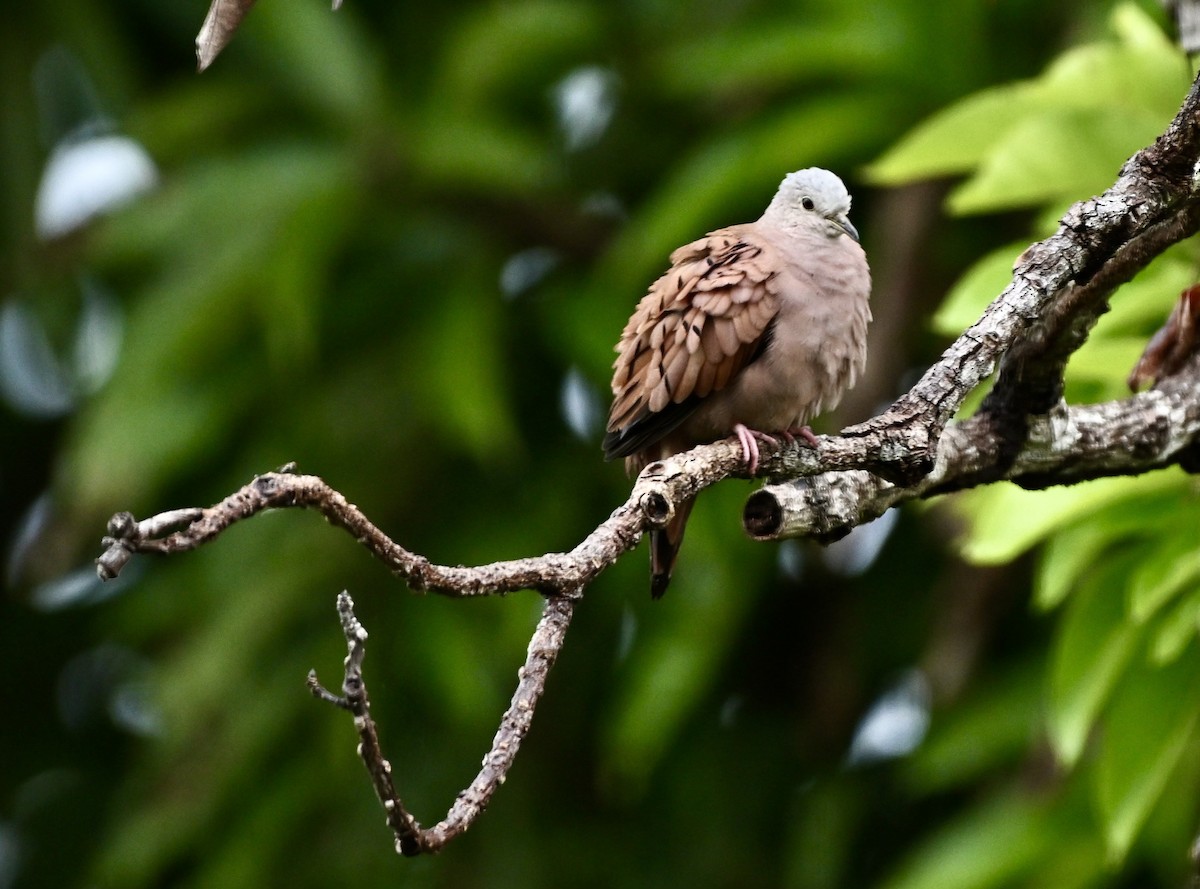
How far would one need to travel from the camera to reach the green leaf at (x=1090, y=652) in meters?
3.41

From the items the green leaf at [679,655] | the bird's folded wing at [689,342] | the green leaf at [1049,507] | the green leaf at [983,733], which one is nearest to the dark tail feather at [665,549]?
the bird's folded wing at [689,342]

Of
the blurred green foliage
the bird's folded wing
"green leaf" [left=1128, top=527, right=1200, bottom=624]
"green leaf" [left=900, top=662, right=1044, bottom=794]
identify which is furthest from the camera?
the blurred green foliage

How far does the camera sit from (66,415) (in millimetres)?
7484

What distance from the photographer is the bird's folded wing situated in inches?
143

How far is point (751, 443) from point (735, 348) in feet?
2.39

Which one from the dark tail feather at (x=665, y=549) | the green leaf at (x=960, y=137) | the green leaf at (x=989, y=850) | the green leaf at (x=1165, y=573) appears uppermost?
the green leaf at (x=960, y=137)

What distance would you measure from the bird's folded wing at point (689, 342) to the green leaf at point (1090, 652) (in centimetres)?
95

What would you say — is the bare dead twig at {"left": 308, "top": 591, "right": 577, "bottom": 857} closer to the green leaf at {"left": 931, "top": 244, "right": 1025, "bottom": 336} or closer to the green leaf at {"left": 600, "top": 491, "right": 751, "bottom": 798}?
the green leaf at {"left": 931, "top": 244, "right": 1025, "bottom": 336}

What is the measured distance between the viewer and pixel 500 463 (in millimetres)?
6020

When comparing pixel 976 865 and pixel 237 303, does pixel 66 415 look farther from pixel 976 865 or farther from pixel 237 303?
pixel 976 865

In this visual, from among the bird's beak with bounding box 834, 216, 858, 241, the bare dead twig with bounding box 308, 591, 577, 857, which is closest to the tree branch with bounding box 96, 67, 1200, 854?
the bare dead twig with bounding box 308, 591, 577, 857

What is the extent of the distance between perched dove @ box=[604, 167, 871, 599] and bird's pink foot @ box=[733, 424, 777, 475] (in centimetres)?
31

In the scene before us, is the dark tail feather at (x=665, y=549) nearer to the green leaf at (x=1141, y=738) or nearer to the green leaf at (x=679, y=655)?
the green leaf at (x=1141, y=738)

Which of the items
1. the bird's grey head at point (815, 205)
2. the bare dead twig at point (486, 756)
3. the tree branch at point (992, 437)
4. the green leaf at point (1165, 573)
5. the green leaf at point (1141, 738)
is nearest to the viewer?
the bare dead twig at point (486, 756)
